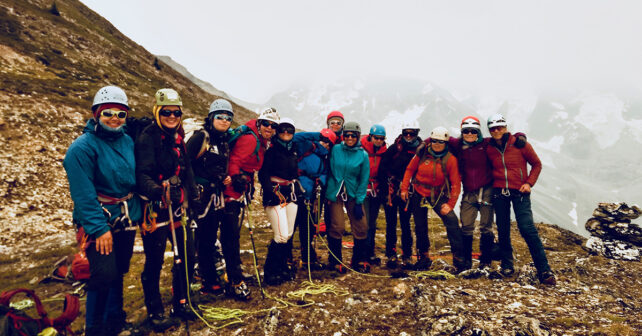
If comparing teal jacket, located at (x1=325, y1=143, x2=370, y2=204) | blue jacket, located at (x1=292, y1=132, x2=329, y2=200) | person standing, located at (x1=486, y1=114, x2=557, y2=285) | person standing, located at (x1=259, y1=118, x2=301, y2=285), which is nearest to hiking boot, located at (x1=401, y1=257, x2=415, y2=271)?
person standing, located at (x1=486, y1=114, x2=557, y2=285)

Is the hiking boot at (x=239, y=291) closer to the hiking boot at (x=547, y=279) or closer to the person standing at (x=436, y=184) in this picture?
the person standing at (x=436, y=184)

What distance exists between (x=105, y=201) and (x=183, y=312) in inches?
104

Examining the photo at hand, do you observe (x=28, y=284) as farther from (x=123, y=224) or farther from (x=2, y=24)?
(x=2, y=24)

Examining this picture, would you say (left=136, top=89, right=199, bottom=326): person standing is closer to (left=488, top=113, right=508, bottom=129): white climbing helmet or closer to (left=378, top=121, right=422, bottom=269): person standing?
(left=378, top=121, right=422, bottom=269): person standing

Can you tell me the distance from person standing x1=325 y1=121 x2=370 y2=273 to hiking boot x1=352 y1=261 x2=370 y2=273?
60 centimetres

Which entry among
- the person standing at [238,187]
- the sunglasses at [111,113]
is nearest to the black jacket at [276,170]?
the person standing at [238,187]

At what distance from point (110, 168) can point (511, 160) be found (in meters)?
8.99

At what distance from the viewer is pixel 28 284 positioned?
30.9 ft

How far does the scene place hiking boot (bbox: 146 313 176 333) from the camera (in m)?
5.59

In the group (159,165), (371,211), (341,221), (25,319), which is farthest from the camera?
(371,211)

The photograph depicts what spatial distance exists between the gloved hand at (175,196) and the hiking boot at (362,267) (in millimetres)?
5415

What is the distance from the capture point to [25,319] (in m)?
3.90

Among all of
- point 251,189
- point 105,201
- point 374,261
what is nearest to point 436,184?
point 374,261

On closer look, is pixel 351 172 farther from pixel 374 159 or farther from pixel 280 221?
pixel 280 221
